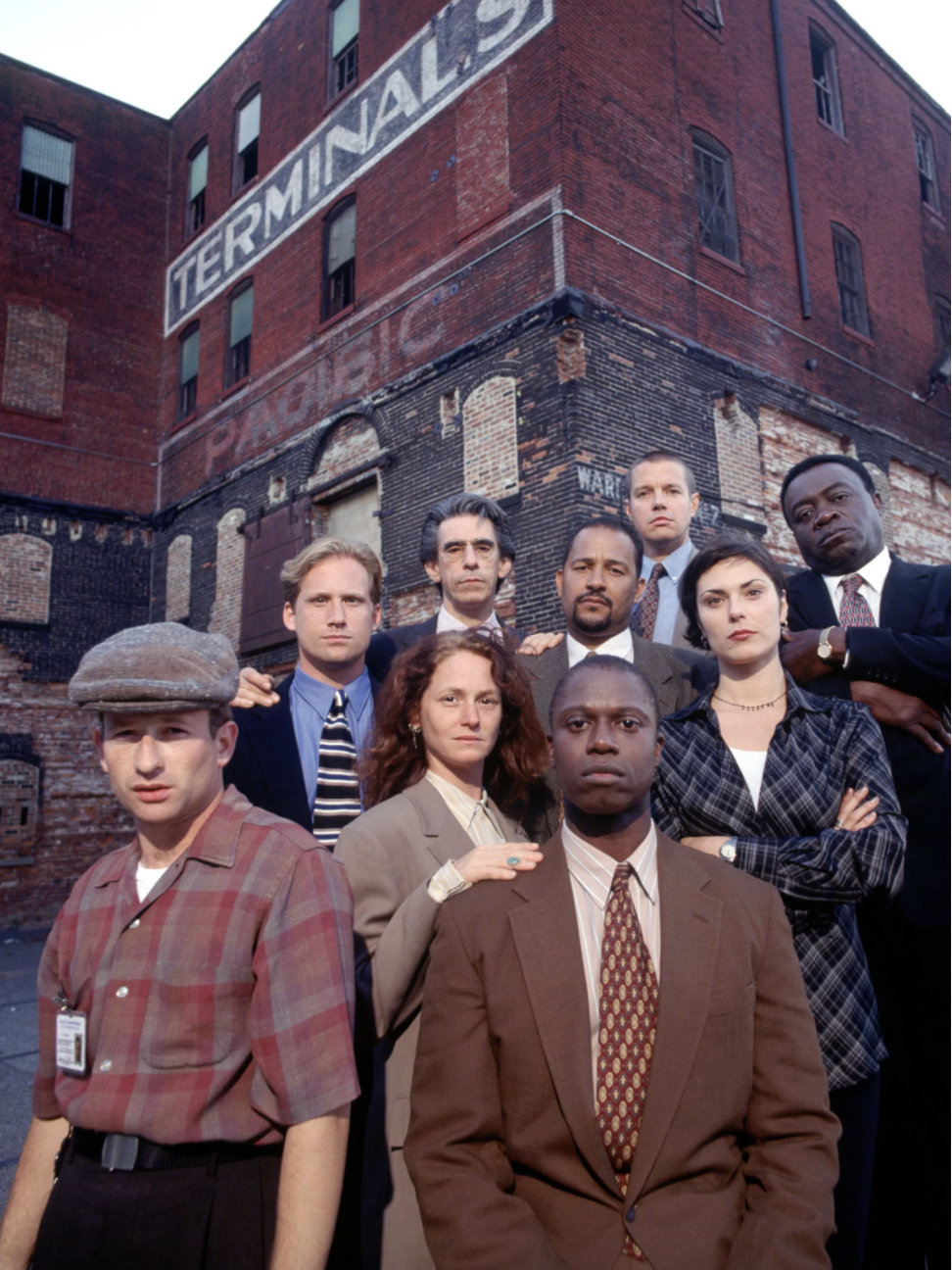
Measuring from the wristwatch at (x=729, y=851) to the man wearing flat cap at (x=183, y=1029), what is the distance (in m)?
1.01

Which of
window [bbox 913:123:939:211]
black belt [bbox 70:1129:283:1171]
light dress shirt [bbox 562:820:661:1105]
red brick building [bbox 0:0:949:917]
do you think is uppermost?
window [bbox 913:123:939:211]

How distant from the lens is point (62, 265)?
1443 centimetres

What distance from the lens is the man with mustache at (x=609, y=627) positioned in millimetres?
3010

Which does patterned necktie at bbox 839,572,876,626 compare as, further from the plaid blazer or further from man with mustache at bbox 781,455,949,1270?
the plaid blazer

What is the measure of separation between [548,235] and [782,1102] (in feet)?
29.0

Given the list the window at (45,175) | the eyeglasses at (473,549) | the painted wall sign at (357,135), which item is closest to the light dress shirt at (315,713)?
the eyeglasses at (473,549)

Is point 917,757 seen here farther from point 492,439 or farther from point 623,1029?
point 492,439

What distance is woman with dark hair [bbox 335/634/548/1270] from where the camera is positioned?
6.02 feet

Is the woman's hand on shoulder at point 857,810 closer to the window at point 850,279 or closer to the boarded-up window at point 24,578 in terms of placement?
the window at point 850,279

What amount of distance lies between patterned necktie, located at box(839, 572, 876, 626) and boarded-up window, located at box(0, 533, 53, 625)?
1305cm

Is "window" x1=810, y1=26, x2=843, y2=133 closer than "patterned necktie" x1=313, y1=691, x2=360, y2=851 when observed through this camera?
No

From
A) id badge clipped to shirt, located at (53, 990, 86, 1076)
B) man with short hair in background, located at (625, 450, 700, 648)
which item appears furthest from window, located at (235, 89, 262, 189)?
id badge clipped to shirt, located at (53, 990, 86, 1076)

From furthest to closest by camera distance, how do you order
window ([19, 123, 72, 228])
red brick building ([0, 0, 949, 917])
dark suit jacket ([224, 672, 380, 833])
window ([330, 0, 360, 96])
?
1. window ([19, 123, 72, 228])
2. window ([330, 0, 360, 96])
3. red brick building ([0, 0, 949, 917])
4. dark suit jacket ([224, 672, 380, 833])

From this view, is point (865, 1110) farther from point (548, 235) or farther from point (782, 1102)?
point (548, 235)
